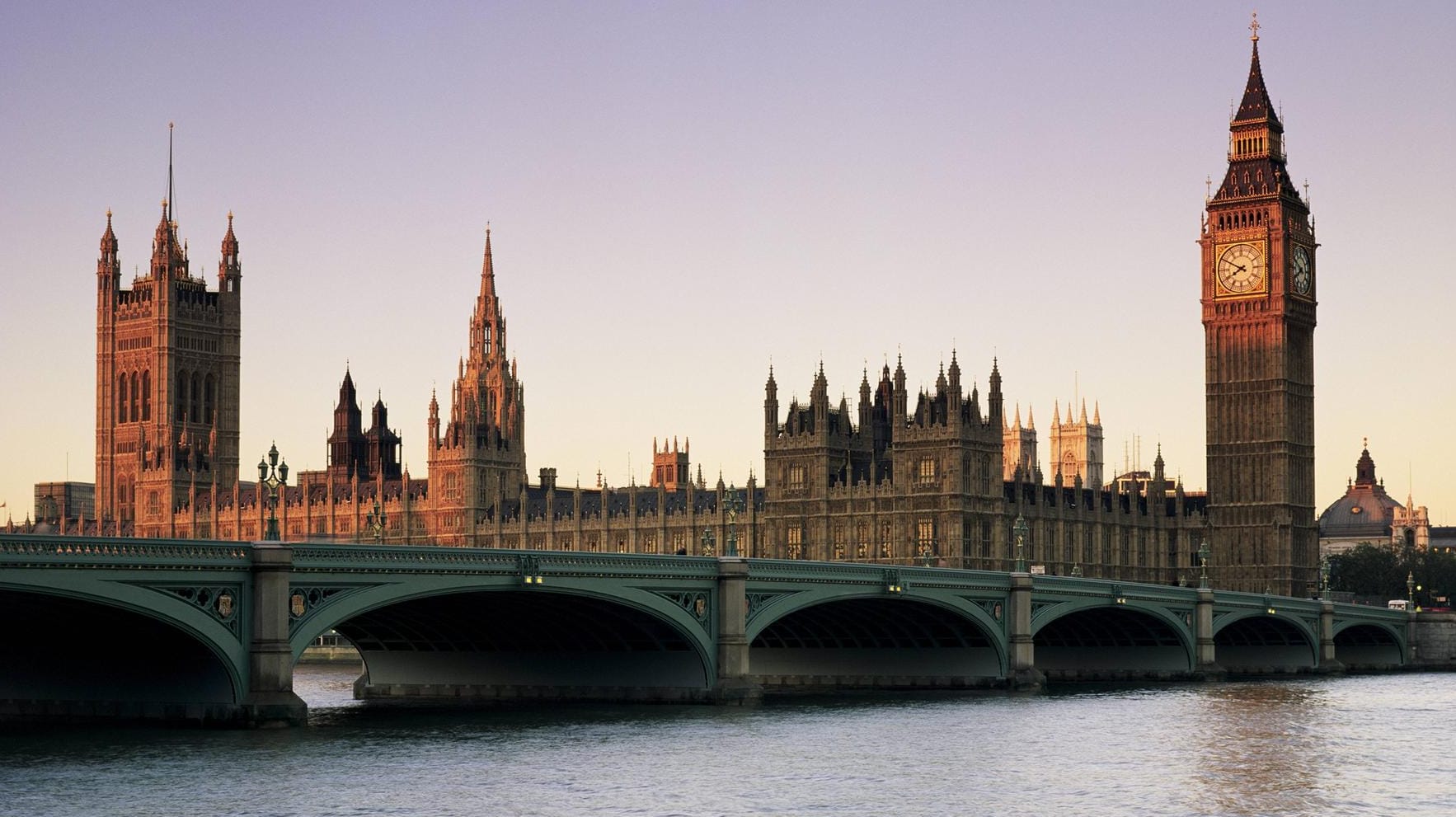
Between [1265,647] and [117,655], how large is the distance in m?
72.8

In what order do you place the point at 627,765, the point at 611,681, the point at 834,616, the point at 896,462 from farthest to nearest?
the point at 896,462, the point at 834,616, the point at 611,681, the point at 627,765

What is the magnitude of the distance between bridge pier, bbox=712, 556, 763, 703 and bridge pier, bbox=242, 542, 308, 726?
1832 centimetres

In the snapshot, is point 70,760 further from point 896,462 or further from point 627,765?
point 896,462

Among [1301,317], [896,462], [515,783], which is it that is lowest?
[515,783]

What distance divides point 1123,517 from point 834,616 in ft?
212

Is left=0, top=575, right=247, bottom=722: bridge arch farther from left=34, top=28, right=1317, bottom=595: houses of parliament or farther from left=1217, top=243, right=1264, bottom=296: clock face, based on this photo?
left=1217, top=243, right=1264, bottom=296: clock face

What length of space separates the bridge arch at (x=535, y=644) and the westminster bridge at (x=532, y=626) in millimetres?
89

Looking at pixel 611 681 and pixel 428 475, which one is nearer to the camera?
pixel 611 681

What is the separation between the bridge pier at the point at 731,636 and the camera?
74.2 m

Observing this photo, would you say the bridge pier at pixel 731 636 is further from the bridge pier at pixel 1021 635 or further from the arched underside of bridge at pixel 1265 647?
the arched underside of bridge at pixel 1265 647

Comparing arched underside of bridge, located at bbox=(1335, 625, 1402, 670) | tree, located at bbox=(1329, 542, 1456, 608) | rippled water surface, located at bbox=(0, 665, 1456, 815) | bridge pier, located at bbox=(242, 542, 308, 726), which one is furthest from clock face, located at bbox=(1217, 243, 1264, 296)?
bridge pier, located at bbox=(242, 542, 308, 726)

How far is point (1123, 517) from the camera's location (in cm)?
14988

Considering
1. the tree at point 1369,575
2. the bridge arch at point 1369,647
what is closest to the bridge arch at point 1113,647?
the bridge arch at point 1369,647

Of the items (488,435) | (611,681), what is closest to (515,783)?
(611,681)
